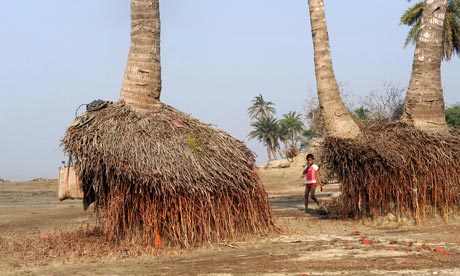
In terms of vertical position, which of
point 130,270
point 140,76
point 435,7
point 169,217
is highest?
point 435,7

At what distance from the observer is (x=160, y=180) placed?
10.1 m

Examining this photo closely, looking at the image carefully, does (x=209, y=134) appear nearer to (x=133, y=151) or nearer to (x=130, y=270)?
(x=133, y=151)

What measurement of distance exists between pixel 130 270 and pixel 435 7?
932 cm

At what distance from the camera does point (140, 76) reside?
1169 cm

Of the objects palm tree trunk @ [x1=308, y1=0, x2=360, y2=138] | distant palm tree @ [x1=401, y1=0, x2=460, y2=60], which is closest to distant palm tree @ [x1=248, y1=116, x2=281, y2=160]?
distant palm tree @ [x1=401, y1=0, x2=460, y2=60]

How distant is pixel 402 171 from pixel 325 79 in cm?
302

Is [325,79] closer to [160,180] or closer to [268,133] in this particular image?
[160,180]

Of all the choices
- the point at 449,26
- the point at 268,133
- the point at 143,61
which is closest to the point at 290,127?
the point at 268,133

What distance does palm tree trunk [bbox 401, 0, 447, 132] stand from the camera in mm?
13531

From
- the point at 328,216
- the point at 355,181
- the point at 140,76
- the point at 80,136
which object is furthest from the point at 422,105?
the point at 80,136

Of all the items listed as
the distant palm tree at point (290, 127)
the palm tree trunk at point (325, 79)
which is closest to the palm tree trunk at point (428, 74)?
the palm tree trunk at point (325, 79)

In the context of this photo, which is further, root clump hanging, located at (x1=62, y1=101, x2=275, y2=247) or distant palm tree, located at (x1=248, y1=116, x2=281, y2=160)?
distant palm tree, located at (x1=248, y1=116, x2=281, y2=160)

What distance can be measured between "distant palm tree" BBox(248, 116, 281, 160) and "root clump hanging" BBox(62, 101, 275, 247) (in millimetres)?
65830

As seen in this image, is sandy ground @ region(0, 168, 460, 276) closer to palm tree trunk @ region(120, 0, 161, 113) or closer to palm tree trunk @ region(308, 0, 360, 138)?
palm tree trunk @ region(308, 0, 360, 138)
